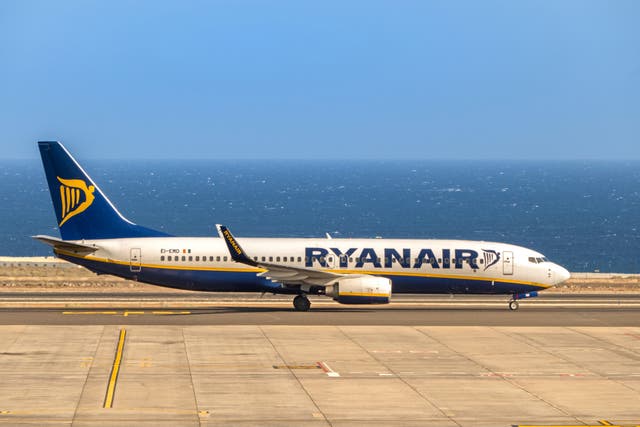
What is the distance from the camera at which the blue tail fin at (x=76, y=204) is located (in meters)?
56.0

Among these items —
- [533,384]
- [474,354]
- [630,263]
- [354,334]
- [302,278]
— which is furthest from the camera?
[630,263]

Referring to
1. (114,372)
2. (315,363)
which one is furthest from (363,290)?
(114,372)

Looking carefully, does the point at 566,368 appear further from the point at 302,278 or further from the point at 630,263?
the point at 630,263

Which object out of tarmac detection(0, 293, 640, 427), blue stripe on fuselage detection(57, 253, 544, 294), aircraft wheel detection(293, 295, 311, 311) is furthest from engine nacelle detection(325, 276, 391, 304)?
aircraft wheel detection(293, 295, 311, 311)

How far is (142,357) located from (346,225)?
15623 centimetres

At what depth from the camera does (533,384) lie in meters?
36.2

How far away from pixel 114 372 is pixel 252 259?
62.6ft

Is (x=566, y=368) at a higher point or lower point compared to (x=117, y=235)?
lower

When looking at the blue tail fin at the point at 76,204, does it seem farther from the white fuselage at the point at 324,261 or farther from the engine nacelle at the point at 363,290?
the engine nacelle at the point at 363,290

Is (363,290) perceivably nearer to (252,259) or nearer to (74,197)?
(252,259)

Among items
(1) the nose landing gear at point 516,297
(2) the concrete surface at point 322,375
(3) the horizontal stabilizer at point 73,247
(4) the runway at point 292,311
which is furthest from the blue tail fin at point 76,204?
(1) the nose landing gear at point 516,297

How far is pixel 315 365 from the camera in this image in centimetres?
3903

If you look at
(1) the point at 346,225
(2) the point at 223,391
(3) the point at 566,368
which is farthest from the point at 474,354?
(1) the point at 346,225

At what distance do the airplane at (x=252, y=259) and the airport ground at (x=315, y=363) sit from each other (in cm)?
155
